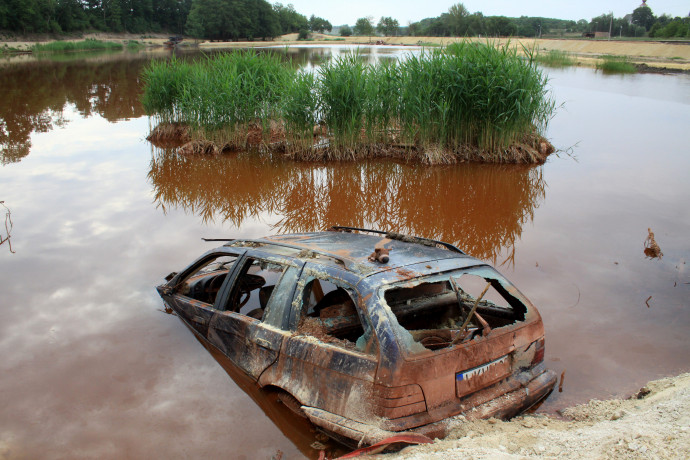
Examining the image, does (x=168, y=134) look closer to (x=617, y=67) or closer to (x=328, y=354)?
(x=328, y=354)

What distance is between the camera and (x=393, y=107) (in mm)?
13891

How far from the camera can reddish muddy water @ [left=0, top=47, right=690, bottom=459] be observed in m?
4.89

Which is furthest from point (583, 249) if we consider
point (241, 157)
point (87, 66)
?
point (87, 66)

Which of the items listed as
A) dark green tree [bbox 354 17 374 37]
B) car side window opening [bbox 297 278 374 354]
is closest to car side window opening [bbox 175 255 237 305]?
car side window opening [bbox 297 278 374 354]

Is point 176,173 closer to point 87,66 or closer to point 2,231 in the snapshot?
point 2,231

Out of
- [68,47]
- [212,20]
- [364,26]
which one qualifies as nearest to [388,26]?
[364,26]

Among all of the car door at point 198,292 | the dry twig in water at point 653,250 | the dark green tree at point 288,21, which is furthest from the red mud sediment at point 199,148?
the dark green tree at point 288,21

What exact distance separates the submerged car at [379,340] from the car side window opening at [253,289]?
0.11ft

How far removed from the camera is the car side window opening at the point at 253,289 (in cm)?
509

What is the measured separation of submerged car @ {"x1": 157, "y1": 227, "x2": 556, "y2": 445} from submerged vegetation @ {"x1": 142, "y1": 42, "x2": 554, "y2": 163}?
29.0 feet

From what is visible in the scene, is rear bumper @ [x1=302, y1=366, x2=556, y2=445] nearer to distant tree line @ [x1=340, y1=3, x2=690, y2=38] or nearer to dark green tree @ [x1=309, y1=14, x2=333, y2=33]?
distant tree line @ [x1=340, y1=3, x2=690, y2=38]

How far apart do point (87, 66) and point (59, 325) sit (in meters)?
43.8

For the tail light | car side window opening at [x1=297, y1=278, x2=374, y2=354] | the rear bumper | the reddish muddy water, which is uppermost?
car side window opening at [x1=297, y1=278, x2=374, y2=354]

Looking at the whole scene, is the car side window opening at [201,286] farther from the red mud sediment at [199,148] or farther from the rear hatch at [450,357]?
the red mud sediment at [199,148]
